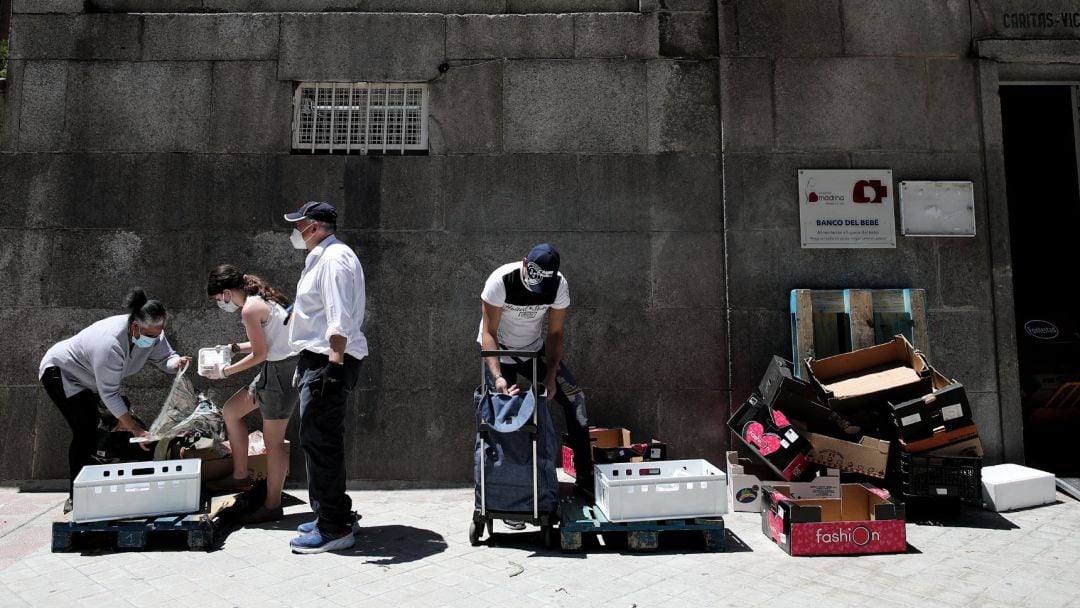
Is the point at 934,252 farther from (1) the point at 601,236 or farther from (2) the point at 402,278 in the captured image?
(2) the point at 402,278

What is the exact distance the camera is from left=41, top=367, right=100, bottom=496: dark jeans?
4.79 metres

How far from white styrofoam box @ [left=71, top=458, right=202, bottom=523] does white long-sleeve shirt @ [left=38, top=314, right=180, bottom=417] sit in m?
0.53

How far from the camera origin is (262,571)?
379cm

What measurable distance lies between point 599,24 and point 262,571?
5.26 meters

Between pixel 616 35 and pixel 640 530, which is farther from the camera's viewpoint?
pixel 616 35

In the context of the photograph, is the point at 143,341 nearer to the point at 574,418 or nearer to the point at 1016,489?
the point at 574,418

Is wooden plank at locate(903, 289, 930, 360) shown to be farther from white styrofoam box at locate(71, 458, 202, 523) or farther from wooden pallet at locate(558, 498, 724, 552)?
white styrofoam box at locate(71, 458, 202, 523)

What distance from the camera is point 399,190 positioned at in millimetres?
6109

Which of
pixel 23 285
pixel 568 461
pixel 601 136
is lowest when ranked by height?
pixel 568 461

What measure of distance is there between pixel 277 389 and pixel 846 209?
5.05 meters

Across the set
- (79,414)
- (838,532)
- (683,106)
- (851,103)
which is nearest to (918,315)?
(851,103)

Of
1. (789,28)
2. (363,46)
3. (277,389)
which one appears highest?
(789,28)

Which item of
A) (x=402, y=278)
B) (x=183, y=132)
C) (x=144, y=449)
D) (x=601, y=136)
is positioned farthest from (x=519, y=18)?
(x=144, y=449)

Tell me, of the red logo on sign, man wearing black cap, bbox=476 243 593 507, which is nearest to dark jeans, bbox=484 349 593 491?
man wearing black cap, bbox=476 243 593 507
